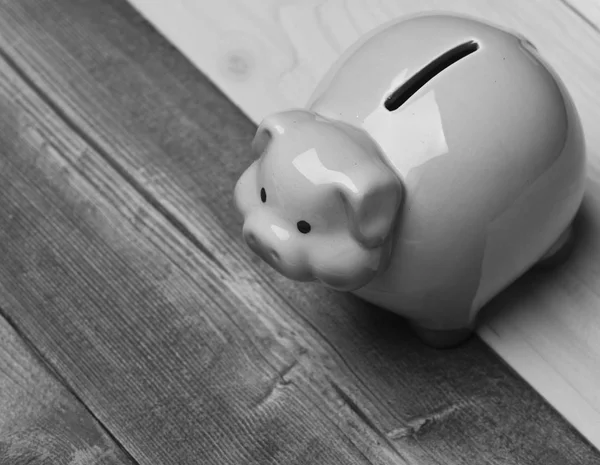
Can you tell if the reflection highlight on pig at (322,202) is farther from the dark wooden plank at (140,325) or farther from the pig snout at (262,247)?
the dark wooden plank at (140,325)

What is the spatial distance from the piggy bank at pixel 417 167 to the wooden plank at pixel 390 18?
0.14m

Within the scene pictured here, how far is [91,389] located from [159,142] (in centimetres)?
29

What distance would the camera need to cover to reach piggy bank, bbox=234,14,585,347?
778 mm

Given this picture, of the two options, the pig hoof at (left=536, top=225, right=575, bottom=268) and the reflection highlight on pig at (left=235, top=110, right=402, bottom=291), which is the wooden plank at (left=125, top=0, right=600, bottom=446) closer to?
the pig hoof at (left=536, top=225, right=575, bottom=268)

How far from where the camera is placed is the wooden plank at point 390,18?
3.15 feet

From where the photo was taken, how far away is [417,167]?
78cm

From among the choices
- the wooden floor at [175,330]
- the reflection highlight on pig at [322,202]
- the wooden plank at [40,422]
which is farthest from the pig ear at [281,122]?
the wooden plank at [40,422]

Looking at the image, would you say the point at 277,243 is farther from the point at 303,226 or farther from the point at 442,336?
the point at 442,336

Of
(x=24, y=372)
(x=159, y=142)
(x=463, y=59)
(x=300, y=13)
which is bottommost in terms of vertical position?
(x=24, y=372)

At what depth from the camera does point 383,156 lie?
793 millimetres

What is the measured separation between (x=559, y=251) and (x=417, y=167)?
0.25m

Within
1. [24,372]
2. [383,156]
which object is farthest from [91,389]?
[383,156]

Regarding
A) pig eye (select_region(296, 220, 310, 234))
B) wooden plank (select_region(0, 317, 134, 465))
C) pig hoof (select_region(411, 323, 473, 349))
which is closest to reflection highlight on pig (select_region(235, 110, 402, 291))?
pig eye (select_region(296, 220, 310, 234))

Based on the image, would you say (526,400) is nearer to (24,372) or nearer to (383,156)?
(383,156)
